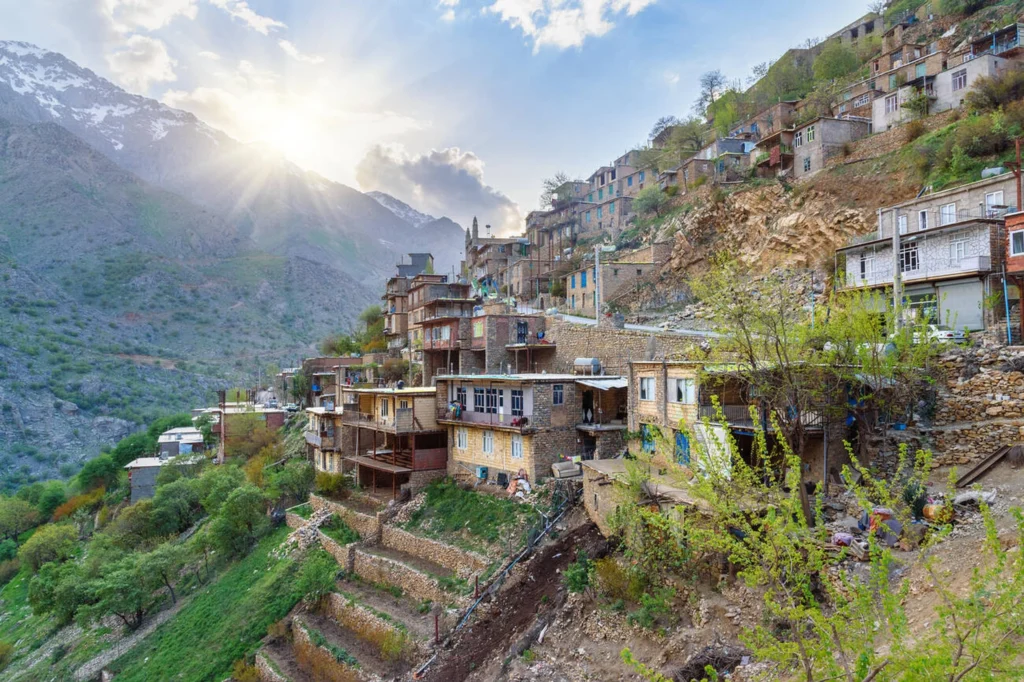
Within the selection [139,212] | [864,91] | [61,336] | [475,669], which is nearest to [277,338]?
[61,336]

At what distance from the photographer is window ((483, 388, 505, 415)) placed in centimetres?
2577

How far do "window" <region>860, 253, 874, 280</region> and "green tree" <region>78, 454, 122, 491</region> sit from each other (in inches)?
2223

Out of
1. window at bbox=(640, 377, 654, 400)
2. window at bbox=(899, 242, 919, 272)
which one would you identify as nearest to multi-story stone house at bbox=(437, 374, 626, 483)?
window at bbox=(640, 377, 654, 400)

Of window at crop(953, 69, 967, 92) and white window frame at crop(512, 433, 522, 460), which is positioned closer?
white window frame at crop(512, 433, 522, 460)

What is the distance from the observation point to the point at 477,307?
4638 cm

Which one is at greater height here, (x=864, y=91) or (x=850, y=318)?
(x=864, y=91)

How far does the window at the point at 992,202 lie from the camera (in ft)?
76.2

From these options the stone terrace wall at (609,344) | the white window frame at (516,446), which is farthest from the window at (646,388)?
the white window frame at (516,446)

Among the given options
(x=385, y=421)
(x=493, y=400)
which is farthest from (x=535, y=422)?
(x=385, y=421)

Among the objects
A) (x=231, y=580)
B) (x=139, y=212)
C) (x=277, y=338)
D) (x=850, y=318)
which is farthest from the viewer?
(x=139, y=212)

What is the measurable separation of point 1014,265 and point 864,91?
29.5 m

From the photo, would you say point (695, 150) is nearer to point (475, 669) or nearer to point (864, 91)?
point (864, 91)

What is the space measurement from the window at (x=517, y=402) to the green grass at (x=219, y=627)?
35.7 feet

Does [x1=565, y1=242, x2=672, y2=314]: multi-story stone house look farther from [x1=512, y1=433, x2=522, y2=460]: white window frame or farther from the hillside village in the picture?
[x1=512, y1=433, x2=522, y2=460]: white window frame
